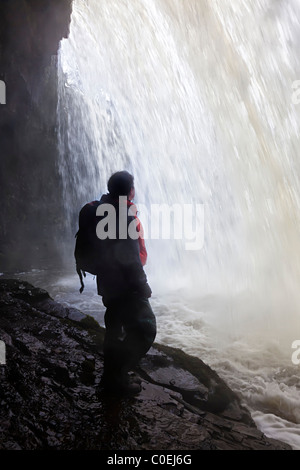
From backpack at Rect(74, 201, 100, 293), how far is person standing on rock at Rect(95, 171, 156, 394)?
0.15ft

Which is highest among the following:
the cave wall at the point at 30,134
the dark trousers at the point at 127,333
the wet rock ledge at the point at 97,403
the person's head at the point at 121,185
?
the cave wall at the point at 30,134

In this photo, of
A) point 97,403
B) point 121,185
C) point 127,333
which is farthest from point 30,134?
point 97,403

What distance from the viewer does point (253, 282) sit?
10438 mm

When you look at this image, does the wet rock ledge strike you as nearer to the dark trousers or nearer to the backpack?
the dark trousers

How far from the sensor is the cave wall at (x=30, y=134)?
456 inches

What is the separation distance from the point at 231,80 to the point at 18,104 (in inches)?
439

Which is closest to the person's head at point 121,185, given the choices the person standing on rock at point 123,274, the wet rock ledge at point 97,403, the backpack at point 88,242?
the person standing on rock at point 123,274

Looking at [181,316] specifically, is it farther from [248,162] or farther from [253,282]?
[248,162]

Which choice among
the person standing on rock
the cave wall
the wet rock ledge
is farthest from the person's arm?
the cave wall

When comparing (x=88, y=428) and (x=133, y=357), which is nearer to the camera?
(x=88, y=428)

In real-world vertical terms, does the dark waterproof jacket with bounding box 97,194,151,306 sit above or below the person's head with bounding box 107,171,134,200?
below

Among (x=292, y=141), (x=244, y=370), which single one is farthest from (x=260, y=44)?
(x=244, y=370)

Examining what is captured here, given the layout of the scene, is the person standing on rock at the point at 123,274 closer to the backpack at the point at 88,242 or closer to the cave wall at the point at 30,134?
the backpack at the point at 88,242

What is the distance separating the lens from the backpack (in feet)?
9.16
